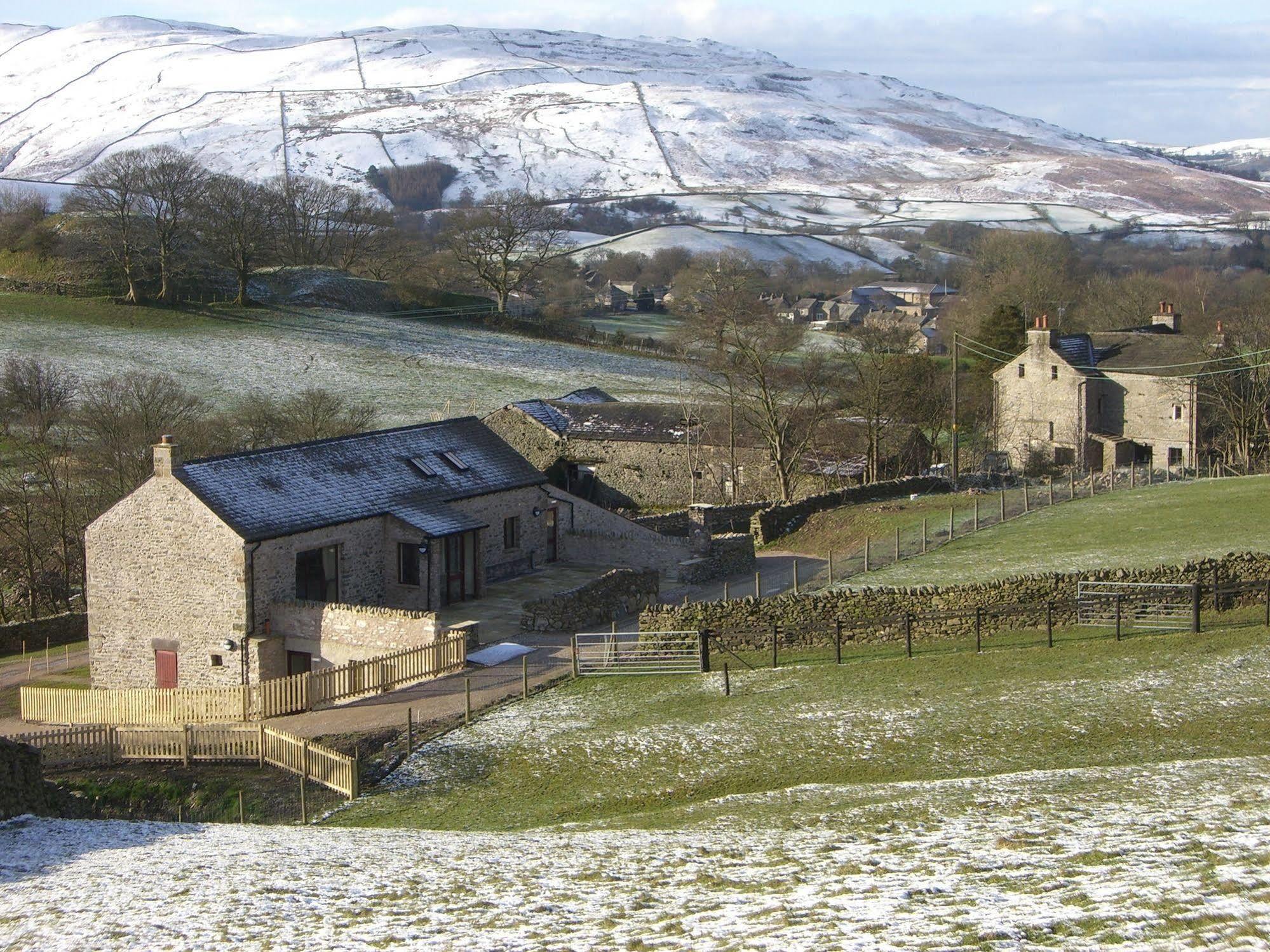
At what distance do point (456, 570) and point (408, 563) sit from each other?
1.70m

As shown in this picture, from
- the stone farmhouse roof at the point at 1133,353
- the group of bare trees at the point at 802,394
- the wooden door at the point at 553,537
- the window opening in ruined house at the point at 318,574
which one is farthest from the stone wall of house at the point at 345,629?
the stone farmhouse roof at the point at 1133,353

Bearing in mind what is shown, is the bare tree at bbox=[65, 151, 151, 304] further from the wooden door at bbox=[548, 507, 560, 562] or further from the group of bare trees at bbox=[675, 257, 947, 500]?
the wooden door at bbox=[548, 507, 560, 562]

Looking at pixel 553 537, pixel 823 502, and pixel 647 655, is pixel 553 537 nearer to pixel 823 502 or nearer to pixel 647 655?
pixel 823 502

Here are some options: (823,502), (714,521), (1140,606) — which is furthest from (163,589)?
(1140,606)

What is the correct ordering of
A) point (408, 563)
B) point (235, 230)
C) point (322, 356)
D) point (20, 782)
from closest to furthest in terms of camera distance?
1. point (20, 782)
2. point (408, 563)
3. point (322, 356)
4. point (235, 230)

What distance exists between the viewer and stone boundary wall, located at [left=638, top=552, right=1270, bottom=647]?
88.0ft

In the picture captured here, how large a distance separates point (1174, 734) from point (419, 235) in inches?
4535

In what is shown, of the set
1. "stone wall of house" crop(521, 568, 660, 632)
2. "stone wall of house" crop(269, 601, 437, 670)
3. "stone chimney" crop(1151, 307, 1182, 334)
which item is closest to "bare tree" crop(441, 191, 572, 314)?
"stone chimney" crop(1151, 307, 1182, 334)

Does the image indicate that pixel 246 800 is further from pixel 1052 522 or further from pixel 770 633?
pixel 1052 522

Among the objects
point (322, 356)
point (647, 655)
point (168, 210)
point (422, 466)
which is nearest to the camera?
point (647, 655)

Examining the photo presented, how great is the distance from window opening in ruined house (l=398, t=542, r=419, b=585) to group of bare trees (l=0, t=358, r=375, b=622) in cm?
1397

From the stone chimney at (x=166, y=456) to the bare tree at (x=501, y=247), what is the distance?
208ft

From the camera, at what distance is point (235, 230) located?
8500 centimetres

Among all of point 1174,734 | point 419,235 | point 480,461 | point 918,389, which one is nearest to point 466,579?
point 480,461
